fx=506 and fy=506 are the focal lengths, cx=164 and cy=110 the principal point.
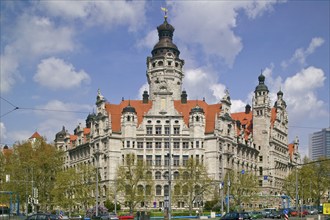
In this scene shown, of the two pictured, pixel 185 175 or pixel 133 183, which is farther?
pixel 185 175

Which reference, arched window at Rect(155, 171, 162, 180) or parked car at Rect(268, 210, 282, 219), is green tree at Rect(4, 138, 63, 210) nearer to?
arched window at Rect(155, 171, 162, 180)

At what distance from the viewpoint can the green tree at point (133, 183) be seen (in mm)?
97069

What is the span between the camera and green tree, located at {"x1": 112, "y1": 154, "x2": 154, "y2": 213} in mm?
97069

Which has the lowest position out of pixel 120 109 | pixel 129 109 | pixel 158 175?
pixel 158 175

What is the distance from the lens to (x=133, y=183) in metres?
97.6

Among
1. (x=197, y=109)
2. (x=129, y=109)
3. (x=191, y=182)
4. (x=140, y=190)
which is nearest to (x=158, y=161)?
(x=140, y=190)

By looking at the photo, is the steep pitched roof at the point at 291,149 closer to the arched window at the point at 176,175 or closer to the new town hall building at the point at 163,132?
the new town hall building at the point at 163,132

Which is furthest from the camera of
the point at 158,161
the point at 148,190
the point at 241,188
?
the point at 158,161

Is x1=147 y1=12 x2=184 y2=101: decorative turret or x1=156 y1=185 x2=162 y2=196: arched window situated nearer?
x1=156 y1=185 x2=162 y2=196: arched window

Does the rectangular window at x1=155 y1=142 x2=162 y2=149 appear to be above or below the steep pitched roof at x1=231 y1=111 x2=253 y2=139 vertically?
below

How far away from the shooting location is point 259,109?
466 feet

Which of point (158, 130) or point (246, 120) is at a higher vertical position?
point (246, 120)

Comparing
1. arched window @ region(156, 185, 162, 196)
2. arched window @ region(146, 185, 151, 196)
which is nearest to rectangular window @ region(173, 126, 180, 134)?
arched window @ region(156, 185, 162, 196)

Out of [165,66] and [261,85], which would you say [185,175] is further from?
[261,85]
